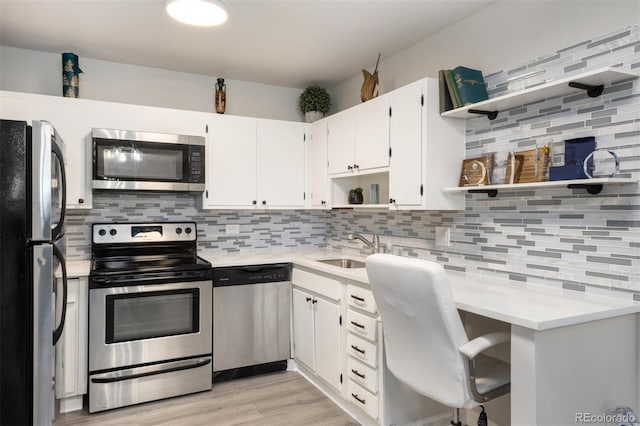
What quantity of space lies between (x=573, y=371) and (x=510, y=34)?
5.61ft

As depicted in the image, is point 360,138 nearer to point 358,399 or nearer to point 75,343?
point 358,399

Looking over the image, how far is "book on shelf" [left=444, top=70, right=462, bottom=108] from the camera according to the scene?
239 centimetres

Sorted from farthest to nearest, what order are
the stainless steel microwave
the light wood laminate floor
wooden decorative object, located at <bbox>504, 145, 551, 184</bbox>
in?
1. the stainless steel microwave
2. the light wood laminate floor
3. wooden decorative object, located at <bbox>504, 145, 551, 184</bbox>

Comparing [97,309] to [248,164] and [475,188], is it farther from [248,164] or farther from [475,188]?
[475,188]

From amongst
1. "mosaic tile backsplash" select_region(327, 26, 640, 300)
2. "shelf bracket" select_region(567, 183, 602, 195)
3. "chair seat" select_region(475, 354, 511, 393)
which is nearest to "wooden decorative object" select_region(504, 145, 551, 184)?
"mosaic tile backsplash" select_region(327, 26, 640, 300)

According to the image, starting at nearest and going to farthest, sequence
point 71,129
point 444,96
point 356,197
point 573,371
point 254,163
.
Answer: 1. point 573,371
2. point 444,96
3. point 71,129
4. point 356,197
5. point 254,163

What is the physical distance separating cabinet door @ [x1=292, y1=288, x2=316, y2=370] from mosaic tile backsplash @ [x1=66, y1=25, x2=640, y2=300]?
750 millimetres

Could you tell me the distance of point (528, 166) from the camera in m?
2.13

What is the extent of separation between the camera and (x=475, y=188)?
2305mm

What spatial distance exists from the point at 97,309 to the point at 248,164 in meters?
1.53

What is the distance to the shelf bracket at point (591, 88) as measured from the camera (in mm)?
1844

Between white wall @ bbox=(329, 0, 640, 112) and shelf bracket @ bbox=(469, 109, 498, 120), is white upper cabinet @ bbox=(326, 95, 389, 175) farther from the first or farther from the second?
shelf bracket @ bbox=(469, 109, 498, 120)

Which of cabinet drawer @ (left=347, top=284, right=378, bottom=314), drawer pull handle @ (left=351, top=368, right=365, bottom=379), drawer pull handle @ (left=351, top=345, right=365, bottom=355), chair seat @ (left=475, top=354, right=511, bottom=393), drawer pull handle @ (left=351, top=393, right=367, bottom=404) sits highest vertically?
cabinet drawer @ (left=347, top=284, right=378, bottom=314)

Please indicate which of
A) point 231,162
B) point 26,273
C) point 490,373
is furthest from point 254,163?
point 490,373
